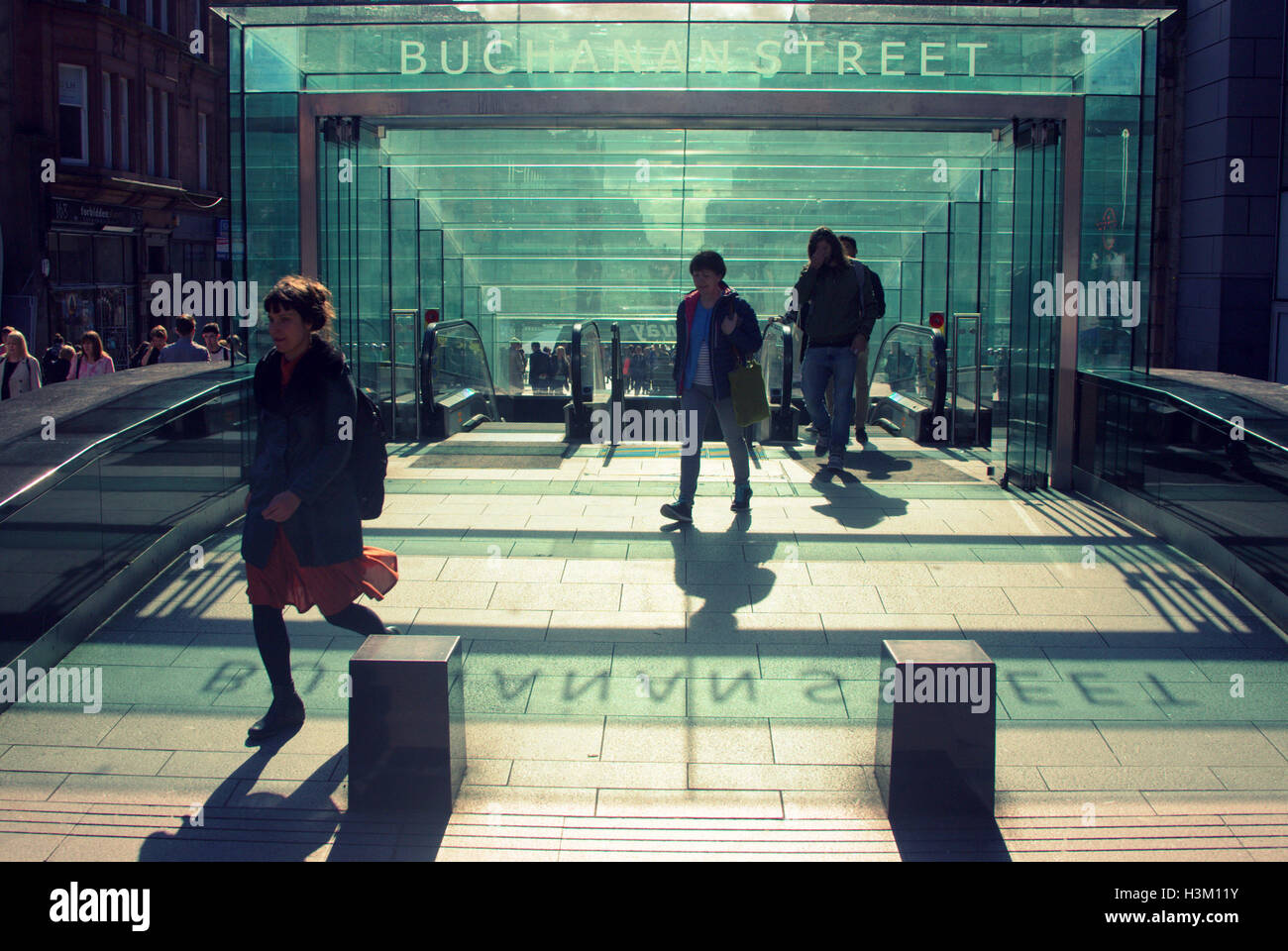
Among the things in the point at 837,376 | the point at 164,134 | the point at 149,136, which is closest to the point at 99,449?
the point at 837,376

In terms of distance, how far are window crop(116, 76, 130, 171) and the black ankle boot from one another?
2722 cm

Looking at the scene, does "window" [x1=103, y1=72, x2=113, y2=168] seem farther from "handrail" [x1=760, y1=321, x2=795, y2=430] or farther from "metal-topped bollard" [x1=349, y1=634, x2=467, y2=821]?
"metal-topped bollard" [x1=349, y1=634, x2=467, y2=821]

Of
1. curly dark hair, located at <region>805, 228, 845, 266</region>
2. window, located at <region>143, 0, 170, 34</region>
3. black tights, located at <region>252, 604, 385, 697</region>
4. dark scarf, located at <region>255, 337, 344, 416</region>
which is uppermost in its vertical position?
window, located at <region>143, 0, 170, 34</region>

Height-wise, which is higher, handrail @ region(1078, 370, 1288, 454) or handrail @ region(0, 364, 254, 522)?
handrail @ region(1078, 370, 1288, 454)

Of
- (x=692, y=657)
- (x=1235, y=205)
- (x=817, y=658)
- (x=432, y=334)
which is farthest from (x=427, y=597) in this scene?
(x=1235, y=205)

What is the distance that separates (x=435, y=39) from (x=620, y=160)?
7.80 metres

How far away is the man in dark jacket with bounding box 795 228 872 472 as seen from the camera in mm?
9078

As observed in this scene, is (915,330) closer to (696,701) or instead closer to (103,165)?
(696,701)

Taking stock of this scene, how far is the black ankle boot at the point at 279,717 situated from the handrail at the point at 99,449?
3.91 feet

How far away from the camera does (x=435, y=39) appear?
28.5 ft

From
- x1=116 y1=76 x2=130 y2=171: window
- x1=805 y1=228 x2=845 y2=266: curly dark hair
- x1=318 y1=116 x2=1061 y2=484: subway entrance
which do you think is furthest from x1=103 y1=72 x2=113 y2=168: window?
x1=805 y1=228 x2=845 y2=266: curly dark hair

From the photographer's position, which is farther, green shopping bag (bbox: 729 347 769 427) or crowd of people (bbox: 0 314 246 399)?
crowd of people (bbox: 0 314 246 399)

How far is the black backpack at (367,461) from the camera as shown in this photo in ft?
14.4

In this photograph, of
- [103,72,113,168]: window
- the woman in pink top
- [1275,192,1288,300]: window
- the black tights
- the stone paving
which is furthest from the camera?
[103,72,113,168]: window
